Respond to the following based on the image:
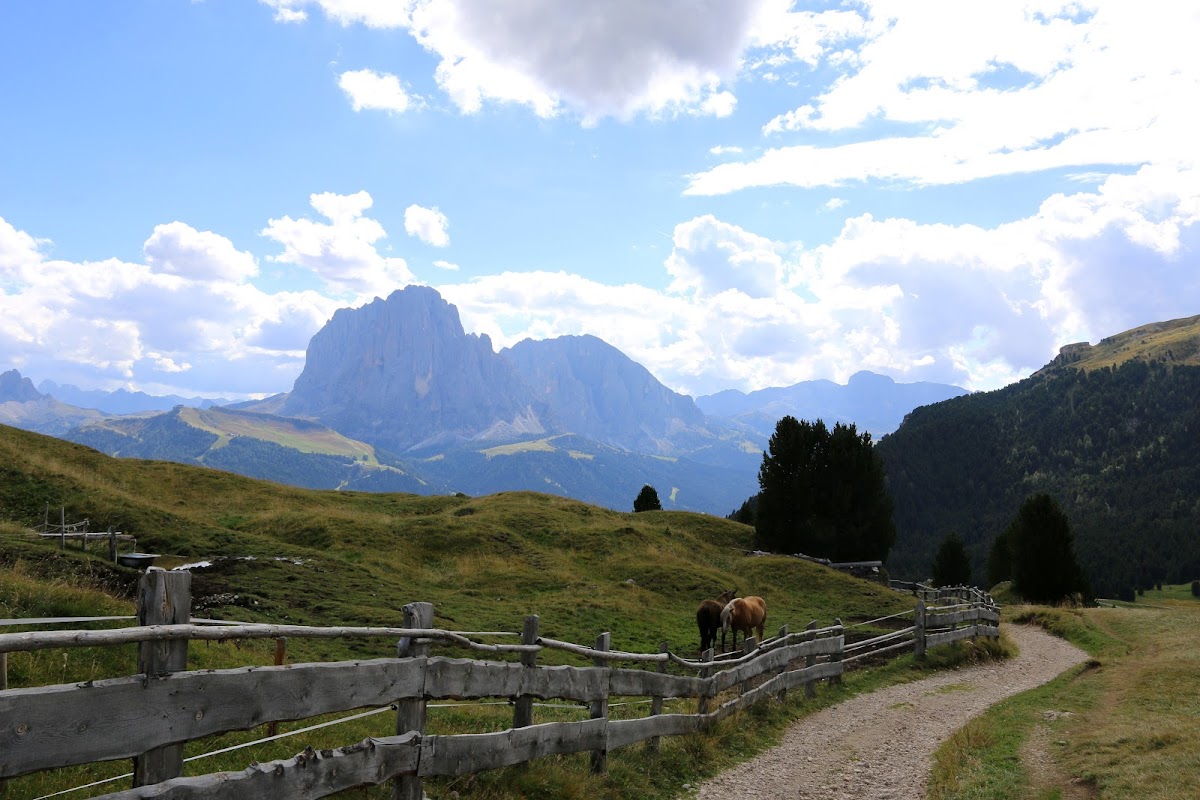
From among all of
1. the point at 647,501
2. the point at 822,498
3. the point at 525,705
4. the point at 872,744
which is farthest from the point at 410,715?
the point at 647,501

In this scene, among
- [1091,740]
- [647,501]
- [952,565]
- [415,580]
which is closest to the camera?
[1091,740]

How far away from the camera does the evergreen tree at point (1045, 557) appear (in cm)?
6050

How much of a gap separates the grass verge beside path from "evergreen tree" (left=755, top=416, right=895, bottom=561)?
36.1 metres

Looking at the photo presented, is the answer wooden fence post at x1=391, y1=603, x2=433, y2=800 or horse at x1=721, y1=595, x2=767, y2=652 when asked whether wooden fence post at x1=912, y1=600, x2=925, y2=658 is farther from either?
wooden fence post at x1=391, y1=603, x2=433, y2=800

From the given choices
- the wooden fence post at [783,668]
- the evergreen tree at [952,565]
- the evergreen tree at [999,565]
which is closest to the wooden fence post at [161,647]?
the wooden fence post at [783,668]

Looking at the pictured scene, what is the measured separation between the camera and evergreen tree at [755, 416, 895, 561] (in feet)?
211

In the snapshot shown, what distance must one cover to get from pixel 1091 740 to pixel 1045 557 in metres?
53.7

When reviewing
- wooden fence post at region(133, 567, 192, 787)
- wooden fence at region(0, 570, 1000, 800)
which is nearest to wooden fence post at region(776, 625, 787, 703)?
wooden fence at region(0, 570, 1000, 800)

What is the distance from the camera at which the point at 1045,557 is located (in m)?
60.8

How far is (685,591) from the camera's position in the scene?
38812mm

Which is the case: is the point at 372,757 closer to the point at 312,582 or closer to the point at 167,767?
the point at 167,767

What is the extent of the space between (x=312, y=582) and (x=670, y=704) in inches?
593

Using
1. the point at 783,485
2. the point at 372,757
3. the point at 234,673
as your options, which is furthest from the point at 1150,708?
the point at 783,485

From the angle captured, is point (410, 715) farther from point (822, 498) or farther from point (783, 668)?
point (822, 498)
